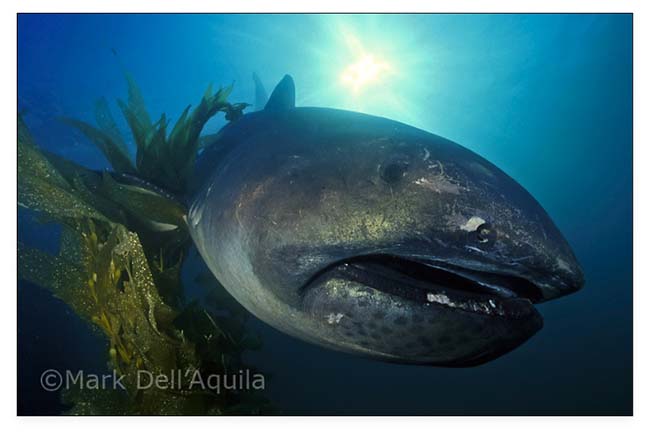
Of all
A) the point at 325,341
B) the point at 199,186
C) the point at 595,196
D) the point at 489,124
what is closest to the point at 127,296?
the point at 199,186

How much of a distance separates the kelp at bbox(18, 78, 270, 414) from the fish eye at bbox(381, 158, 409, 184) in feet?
6.18

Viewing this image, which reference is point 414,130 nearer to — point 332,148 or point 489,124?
point 332,148

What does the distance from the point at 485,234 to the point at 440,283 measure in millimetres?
272

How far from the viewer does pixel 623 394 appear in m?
2.84

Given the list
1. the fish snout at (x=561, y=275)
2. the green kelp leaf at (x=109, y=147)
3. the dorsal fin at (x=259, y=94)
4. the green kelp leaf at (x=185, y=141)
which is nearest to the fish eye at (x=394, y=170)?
the fish snout at (x=561, y=275)

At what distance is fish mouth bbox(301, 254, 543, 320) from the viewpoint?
61.7 inches

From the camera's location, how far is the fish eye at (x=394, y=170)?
168 centimetres

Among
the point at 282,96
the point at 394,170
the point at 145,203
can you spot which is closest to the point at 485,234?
the point at 394,170

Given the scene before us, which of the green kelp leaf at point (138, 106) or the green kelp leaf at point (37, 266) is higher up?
the green kelp leaf at point (138, 106)

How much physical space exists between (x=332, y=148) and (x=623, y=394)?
257cm

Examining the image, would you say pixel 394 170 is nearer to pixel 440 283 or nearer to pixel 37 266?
pixel 440 283
